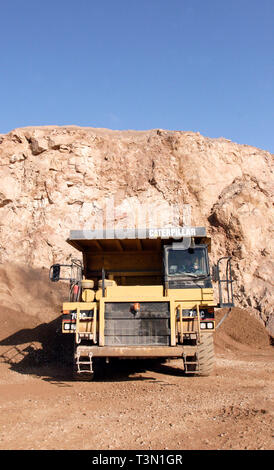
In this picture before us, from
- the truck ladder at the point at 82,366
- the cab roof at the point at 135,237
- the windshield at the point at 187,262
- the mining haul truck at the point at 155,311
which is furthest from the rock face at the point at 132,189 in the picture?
the truck ladder at the point at 82,366

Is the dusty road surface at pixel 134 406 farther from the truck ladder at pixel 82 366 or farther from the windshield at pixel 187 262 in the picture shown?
the windshield at pixel 187 262

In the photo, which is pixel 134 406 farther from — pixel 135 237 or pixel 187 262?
pixel 135 237

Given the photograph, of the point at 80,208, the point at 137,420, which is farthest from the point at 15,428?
the point at 80,208

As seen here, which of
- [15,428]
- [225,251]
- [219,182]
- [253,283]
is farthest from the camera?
[219,182]

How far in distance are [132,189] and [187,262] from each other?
57.7 feet

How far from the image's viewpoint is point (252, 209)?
924 inches

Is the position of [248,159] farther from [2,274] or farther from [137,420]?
[137,420]

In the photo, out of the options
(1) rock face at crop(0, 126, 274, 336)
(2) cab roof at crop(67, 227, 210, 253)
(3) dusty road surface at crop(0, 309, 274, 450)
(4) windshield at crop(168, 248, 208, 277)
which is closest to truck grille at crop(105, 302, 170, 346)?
(3) dusty road surface at crop(0, 309, 274, 450)

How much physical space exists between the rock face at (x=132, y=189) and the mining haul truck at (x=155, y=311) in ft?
45.3

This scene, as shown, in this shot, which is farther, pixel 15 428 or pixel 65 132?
pixel 65 132

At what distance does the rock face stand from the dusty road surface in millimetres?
13119

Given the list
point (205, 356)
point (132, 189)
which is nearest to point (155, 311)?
point (205, 356)

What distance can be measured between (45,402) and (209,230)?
768 inches

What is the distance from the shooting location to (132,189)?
25.5 meters
